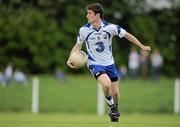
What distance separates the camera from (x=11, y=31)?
160 ft

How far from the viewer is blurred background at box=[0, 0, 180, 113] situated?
36281 millimetres

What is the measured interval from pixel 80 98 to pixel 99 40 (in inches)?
722

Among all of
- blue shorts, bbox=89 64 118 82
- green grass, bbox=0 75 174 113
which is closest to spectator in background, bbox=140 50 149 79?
green grass, bbox=0 75 174 113

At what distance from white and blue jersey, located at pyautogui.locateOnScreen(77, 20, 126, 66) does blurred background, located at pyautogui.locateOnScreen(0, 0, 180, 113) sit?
1721 cm

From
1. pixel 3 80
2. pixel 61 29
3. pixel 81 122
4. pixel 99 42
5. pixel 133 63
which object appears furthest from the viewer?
pixel 61 29

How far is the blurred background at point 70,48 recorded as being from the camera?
3628 centimetres

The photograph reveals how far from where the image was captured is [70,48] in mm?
51062

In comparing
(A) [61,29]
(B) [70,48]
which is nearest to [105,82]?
(B) [70,48]

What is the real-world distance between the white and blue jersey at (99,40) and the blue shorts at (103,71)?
3.9 inches

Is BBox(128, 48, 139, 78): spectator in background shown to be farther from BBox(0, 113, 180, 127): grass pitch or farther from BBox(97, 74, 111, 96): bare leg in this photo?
BBox(97, 74, 111, 96): bare leg

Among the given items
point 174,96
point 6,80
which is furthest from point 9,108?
point 174,96

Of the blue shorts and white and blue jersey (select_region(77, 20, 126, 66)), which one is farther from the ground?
white and blue jersey (select_region(77, 20, 126, 66))

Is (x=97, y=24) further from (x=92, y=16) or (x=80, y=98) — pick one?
(x=80, y=98)

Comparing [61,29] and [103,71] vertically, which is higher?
[61,29]
